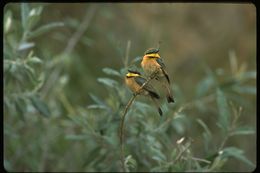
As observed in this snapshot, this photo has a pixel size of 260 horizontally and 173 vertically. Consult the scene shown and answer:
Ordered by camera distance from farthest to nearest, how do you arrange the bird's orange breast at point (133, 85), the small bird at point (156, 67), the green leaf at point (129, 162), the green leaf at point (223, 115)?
the green leaf at point (223, 115) < the green leaf at point (129, 162) < the bird's orange breast at point (133, 85) < the small bird at point (156, 67)

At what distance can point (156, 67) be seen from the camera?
4.43 feet

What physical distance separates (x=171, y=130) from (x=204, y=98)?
1.04 ft

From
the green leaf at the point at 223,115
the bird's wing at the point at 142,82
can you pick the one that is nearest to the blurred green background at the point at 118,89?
the green leaf at the point at 223,115

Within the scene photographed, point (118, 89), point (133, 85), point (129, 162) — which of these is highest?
point (133, 85)

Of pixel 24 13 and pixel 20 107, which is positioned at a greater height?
pixel 24 13

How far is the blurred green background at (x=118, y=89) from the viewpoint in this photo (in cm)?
221

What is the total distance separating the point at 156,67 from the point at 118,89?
83cm

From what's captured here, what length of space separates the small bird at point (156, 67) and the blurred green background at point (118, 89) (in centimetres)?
14

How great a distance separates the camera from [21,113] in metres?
2.30

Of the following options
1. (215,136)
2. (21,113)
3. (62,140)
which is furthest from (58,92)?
(215,136)

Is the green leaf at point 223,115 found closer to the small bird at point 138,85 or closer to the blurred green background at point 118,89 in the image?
the blurred green background at point 118,89

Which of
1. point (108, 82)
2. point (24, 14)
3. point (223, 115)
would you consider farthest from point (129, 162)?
point (24, 14)

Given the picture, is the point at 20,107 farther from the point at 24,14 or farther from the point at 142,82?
the point at 142,82

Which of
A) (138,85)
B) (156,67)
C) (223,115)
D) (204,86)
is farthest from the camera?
(204,86)
